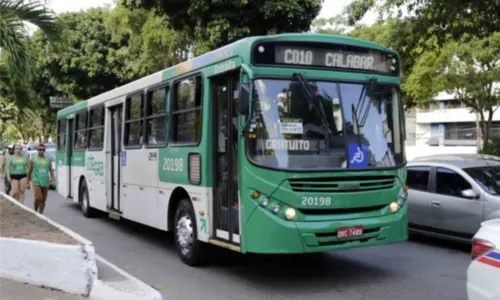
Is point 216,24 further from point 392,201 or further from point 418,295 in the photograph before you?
point 418,295

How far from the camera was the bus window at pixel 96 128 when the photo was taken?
12495 millimetres

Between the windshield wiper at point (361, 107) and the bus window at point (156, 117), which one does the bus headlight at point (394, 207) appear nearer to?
the windshield wiper at point (361, 107)

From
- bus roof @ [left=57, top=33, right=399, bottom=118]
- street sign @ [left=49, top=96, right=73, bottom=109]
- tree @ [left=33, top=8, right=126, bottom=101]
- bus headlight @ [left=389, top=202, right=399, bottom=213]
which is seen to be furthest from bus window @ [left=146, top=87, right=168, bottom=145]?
street sign @ [left=49, top=96, right=73, bottom=109]

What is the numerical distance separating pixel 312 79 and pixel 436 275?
3.12 m

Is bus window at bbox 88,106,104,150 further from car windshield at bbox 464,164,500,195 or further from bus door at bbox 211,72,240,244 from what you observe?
car windshield at bbox 464,164,500,195

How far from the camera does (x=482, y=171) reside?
9.12 metres

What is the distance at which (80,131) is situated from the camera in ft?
47.2

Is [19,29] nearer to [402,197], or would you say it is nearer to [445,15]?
[402,197]

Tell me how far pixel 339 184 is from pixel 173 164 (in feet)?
9.79

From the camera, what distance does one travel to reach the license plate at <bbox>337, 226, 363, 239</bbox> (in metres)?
6.51

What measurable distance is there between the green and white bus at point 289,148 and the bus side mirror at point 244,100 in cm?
1

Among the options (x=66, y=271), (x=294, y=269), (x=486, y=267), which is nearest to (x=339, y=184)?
(x=294, y=269)

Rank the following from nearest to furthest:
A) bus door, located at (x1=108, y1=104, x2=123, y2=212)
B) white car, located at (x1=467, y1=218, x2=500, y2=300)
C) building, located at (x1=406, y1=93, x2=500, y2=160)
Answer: white car, located at (x1=467, y1=218, x2=500, y2=300)
bus door, located at (x1=108, y1=104, x2=123, y2=212)
building, located at (x1=406, y1=93, x2=500, y2=160)

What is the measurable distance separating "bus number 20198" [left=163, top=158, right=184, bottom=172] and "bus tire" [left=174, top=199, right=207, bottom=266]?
0.49 meters
